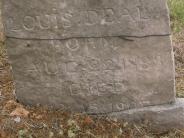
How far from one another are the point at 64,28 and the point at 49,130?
2.82ft

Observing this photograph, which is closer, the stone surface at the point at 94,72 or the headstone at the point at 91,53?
the headstone at the point at 91,53

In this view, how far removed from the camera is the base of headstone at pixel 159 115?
15.5 feet

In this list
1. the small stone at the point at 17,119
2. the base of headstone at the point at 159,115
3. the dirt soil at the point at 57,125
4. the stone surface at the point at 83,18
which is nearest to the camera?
the stone surface at the point at 83,18

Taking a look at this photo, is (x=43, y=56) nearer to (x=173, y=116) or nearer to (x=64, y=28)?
(x=64, y=28)

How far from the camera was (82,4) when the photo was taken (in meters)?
4.40

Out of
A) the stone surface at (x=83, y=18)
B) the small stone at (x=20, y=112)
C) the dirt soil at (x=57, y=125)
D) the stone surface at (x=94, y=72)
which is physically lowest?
the dirt soil at (x=57, y=125)

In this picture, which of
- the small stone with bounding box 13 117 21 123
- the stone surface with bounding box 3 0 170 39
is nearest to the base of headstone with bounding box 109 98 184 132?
the stone surface with bounding box 3 0 170 39

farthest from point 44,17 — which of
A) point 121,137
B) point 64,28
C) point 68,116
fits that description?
point 121,137

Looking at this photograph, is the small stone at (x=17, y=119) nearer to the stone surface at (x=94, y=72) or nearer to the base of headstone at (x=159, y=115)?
the stone surface at (x=94, y=72)

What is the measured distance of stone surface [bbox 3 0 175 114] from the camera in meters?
4.42

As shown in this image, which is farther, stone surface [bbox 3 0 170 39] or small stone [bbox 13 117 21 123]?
small stone [bbox 13 117 21 123]

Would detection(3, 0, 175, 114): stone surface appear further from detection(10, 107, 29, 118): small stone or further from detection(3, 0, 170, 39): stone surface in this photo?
detection(10, 107, 29, 118): small stone

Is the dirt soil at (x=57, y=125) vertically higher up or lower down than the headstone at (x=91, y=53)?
lower down

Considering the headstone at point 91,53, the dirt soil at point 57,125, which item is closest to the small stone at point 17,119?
the dirt soil at point 57,125
